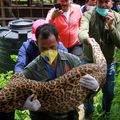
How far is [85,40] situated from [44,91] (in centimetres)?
108

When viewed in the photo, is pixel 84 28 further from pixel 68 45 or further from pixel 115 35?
pixel 68 45

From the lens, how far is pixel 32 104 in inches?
130

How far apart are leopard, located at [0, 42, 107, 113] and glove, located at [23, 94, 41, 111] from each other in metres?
0.06

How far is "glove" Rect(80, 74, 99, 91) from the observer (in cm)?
340

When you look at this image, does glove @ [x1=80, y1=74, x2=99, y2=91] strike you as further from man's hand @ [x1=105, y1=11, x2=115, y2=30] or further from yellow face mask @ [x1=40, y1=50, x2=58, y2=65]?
man's hand @ [x1=105, y1=11, x2=115, y2=30]

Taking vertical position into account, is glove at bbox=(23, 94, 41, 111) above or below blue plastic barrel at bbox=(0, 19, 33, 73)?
above

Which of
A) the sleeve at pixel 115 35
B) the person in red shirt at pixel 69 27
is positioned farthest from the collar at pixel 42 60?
the person in red shirt at pixel 69 27

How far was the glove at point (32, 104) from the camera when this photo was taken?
332cm

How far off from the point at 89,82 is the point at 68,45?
2651 millimetres

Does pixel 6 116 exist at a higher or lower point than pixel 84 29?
lower

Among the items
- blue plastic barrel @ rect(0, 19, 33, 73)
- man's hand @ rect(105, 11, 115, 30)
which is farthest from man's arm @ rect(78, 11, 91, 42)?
blue plastic barrel @ rect(0, 19, 33, 73)

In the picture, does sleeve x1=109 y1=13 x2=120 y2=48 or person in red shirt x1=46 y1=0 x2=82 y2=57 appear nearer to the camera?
sleeve x1=109 y1=13 x2=120 y2=48

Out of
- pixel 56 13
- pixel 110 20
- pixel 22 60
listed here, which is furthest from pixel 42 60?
pixel 56 13

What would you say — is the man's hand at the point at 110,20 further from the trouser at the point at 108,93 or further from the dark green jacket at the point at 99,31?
the trouser at the point at 108,93
